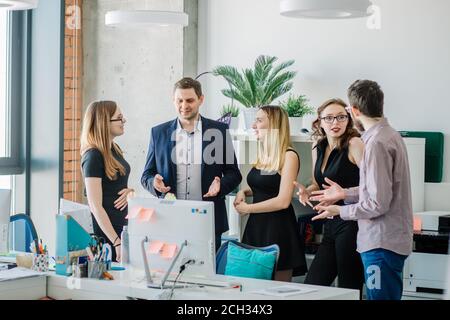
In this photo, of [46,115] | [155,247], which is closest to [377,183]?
[155,247]

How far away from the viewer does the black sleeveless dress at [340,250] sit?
501 cm

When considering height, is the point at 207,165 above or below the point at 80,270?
above

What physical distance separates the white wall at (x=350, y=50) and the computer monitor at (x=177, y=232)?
3009 millimetres

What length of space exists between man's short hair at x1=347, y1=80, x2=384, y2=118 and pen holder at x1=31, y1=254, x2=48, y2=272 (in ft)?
6.52

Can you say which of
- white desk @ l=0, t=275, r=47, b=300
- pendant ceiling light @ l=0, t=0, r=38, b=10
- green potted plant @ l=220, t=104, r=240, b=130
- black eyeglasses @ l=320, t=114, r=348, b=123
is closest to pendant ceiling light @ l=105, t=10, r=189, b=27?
green potted plant @ l=220, t=104, r=240, b=130

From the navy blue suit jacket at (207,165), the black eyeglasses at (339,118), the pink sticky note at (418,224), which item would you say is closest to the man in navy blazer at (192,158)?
the navy blue suit jacket at (207,165)

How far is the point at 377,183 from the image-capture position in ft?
14.8

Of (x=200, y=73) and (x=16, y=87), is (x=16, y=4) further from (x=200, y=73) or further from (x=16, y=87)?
(x=200, y=73)

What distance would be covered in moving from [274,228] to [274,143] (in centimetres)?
59

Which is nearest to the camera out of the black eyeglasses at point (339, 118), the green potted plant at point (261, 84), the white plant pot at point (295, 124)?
the black eyeglasses at point (339, 118)

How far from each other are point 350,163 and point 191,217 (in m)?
1.42

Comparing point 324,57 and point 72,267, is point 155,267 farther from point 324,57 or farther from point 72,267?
point 324,57

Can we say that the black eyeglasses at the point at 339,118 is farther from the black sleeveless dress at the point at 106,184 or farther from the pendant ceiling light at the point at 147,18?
the pendant ceiling light at the point at 147,18
